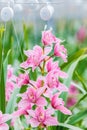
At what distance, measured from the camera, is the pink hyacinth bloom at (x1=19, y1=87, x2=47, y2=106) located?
980mm

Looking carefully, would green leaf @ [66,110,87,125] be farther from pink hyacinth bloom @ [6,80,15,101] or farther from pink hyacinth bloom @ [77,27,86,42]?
pink hyacinth bloom @ [77,27,86,42]

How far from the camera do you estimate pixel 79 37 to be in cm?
327

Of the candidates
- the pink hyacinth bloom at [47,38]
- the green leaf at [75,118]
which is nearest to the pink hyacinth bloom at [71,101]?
the green leaf at [75,118]

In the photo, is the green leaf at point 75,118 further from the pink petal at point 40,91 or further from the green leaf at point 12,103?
the pink petal at point 40,91

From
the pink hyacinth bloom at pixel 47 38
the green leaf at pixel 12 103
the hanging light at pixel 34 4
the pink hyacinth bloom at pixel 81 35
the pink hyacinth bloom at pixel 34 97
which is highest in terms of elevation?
the hanging light at pixel 34 4

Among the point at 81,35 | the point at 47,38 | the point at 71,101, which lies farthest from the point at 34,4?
the point at 81,35

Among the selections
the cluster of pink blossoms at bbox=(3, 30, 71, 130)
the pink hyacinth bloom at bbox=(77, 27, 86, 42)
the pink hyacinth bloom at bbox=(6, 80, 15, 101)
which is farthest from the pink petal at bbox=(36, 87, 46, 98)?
the pink hyacinth bloom at bbox=(77, 27, 86, 42)

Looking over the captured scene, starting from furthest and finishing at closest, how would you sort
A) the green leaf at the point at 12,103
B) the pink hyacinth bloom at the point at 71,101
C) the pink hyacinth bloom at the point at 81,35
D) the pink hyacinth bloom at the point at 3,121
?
the pink hyacinth bloom at the point at 81,35 → the pink hyacinth bloom at the point at 71,101 → the green leaf at the point at 12,103 → the pink hyacinth bloom at the point at 3,121

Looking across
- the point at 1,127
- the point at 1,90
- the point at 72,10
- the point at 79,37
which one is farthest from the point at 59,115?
the point at 72,10

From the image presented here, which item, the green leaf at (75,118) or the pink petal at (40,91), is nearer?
the pink petal at (40,91)

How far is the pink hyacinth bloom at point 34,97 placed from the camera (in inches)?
38.6

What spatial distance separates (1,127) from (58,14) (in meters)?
2.96

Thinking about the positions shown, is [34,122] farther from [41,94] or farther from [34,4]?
[34,4]

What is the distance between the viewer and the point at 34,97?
3.23ft
